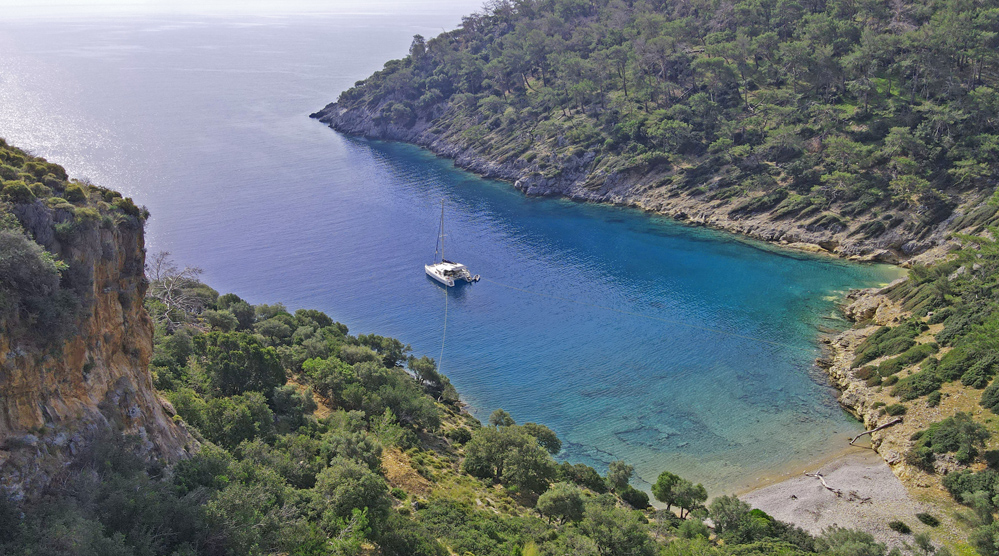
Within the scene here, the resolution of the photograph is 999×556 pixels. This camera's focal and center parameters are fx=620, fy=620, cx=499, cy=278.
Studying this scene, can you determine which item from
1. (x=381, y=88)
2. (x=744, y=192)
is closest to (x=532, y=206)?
(x=744, y=192)

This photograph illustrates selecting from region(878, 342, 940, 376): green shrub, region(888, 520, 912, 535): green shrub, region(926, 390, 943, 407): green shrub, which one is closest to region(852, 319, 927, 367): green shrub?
region(878, 342, 940, 376): green shrub

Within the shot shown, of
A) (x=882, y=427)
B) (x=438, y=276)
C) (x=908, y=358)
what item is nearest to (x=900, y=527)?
(x=882, y=427)

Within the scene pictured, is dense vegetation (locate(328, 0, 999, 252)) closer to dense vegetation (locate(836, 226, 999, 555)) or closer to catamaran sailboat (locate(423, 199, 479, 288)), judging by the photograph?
dense vegetation (locate(836, 226, 999, 555))

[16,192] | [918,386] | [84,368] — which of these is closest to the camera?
[16,192]

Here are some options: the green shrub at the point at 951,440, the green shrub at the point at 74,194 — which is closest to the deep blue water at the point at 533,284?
the green shrub at the point at 951,440

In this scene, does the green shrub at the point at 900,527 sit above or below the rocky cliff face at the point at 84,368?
below

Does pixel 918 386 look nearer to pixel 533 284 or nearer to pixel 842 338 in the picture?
pixel 842 338

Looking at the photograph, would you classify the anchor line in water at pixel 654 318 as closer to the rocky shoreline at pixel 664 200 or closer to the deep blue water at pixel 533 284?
the deep blue water at pixel 533 284
